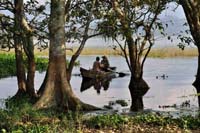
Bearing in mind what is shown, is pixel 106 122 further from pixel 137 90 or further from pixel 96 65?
pixel 96 65

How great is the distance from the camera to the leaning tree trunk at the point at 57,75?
1661cm

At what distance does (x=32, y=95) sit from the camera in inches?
790

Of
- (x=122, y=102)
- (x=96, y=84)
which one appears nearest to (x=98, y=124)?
(x=122, y=102)

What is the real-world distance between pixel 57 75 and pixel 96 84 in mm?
15571

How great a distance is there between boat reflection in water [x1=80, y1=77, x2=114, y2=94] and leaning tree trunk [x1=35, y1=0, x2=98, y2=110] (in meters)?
10.5

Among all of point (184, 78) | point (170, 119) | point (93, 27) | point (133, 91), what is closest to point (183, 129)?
point (170, 119)

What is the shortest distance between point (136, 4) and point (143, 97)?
445 cm

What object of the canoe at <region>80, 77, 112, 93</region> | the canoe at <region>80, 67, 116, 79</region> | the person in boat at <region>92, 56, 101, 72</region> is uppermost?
the person in boat at <region>92, 56, 101, 72</region>

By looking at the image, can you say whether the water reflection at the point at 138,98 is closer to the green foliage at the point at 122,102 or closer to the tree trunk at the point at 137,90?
the tree trunk at the point at 137,90

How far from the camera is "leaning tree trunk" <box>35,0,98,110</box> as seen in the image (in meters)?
16.6

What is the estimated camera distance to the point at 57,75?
55.6ft

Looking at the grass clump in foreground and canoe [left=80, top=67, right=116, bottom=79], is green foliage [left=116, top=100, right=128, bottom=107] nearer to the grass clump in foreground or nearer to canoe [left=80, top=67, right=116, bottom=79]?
the grass clump in foreground

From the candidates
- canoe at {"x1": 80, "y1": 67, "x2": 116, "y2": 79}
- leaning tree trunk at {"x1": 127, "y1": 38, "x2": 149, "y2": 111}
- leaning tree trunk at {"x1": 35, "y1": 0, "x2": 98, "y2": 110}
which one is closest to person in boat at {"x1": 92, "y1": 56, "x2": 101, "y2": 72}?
canoe at {"x1": 80, "y1": 67, "x2": 116, "y2": 79}

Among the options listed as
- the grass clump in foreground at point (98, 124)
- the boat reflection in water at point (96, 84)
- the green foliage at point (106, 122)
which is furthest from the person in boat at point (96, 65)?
the green foliage at point (106, 122)
